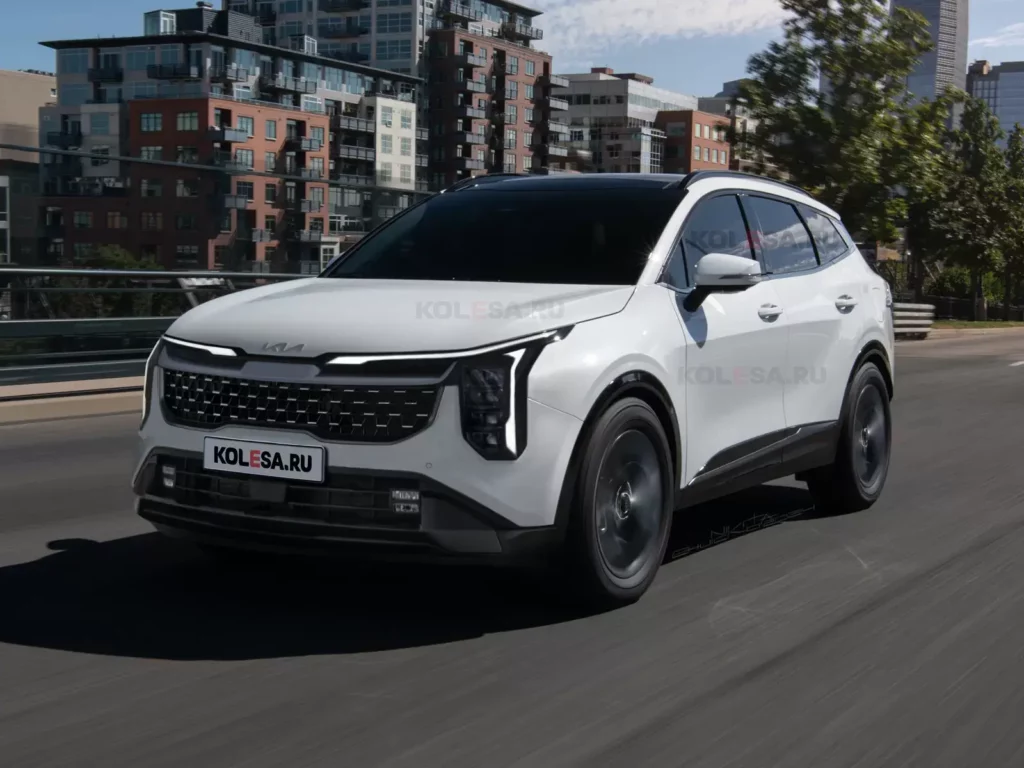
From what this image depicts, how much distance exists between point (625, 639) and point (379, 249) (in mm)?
2397

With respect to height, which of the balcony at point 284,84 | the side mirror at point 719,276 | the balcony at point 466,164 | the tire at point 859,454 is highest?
the balcony at point 284,84

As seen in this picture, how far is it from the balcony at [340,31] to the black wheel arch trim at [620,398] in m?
149

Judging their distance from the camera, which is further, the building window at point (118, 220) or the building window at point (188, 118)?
the building window at point (188, 118)

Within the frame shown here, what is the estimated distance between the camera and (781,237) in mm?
6930

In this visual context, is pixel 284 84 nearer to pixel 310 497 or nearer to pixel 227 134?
pixel 227 134

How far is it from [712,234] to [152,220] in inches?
350

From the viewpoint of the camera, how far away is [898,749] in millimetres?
3793

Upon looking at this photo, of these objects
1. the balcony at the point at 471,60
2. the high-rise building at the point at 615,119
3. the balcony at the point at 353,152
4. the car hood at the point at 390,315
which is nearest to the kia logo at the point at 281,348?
the car hood at the point at 390,315

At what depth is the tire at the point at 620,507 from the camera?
491 centimetres

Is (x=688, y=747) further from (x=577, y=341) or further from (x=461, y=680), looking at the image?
(x=577, y=341)

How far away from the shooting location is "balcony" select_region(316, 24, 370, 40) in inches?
5930

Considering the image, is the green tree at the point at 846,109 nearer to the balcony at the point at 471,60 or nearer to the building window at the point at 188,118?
the building window at the point at 188,118

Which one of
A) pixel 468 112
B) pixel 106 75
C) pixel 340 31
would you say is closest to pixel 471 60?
pixel 468 112

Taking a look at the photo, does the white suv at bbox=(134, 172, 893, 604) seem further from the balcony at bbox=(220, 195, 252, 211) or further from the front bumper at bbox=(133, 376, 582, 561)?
the balcony at bbox=(220, 195, 252, 211)
